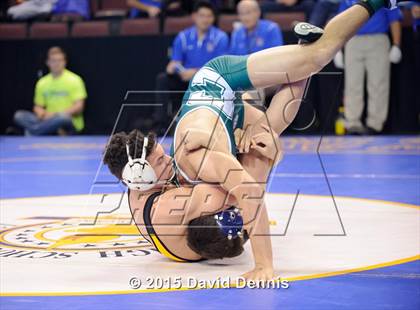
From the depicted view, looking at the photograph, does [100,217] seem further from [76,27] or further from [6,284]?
[76,27]

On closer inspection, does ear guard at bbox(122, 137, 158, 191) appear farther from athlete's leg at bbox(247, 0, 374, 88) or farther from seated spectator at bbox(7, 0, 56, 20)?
seated spectator at bbox(7, 0, 56, 20)

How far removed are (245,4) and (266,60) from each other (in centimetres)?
694

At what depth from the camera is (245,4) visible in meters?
11.1

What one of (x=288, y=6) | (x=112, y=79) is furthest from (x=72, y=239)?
(x=112, y=79)

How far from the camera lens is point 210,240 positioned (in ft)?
12.0

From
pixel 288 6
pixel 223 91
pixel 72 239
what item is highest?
pixel 223 91

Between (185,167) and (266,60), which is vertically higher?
(266,60)

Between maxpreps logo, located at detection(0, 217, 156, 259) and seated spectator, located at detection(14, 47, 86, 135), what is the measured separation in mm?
8135

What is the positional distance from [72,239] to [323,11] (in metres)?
7.91

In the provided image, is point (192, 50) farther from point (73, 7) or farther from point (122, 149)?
→ point (122, 149)

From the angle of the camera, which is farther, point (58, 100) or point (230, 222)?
point (58, 100)

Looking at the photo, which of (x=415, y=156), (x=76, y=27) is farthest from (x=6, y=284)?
(x=76, y=27)

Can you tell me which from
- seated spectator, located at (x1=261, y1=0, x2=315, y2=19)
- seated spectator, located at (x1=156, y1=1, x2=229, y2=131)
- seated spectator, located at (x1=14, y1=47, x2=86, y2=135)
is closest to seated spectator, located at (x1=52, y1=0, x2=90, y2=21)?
seated spectator, located at (x1=14, y1=47, x2=86, y2=135)

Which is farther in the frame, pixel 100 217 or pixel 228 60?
pixel 100 217
